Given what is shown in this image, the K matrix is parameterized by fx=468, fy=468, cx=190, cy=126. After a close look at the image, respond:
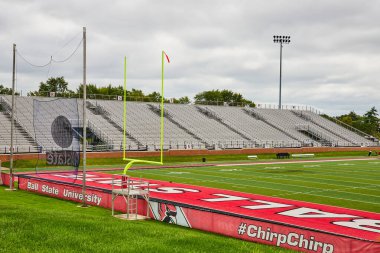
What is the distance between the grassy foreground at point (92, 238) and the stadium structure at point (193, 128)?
1886 cm

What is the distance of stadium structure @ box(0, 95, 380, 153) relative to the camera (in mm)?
39625

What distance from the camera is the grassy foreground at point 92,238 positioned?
8.10m

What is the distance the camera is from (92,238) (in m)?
8.73

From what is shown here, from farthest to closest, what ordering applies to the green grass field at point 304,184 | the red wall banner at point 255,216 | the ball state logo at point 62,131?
the ball state logo at point 62,131, the green grass field at point 304,184, the red wall banner at point 255,216

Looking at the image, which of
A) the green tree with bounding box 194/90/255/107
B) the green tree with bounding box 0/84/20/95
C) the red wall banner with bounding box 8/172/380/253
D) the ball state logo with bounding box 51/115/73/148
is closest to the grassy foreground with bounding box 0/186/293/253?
the red wall banner with bounding box 8/172/380/253

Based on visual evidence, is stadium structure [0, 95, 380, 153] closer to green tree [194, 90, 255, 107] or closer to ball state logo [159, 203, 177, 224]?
ball state logo [159, 203, 177, 224]

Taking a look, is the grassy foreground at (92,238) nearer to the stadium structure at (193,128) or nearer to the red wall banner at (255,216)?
the red wall banner at (255,216)

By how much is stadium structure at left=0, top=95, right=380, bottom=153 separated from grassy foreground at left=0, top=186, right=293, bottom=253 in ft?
61.9

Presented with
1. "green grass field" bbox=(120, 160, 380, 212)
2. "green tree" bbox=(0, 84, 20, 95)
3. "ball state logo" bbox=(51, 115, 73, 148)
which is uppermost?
"green tree" bbox=(0, 84, 20, 95)

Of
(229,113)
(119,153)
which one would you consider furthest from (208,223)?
(229,113)

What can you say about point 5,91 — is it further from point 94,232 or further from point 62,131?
point 94,232

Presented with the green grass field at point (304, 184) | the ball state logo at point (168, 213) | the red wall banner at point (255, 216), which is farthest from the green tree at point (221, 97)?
the ball state logo at point (168, 213)

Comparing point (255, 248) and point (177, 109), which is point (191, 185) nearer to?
point (255, 248)

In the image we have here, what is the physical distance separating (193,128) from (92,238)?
4180cm
